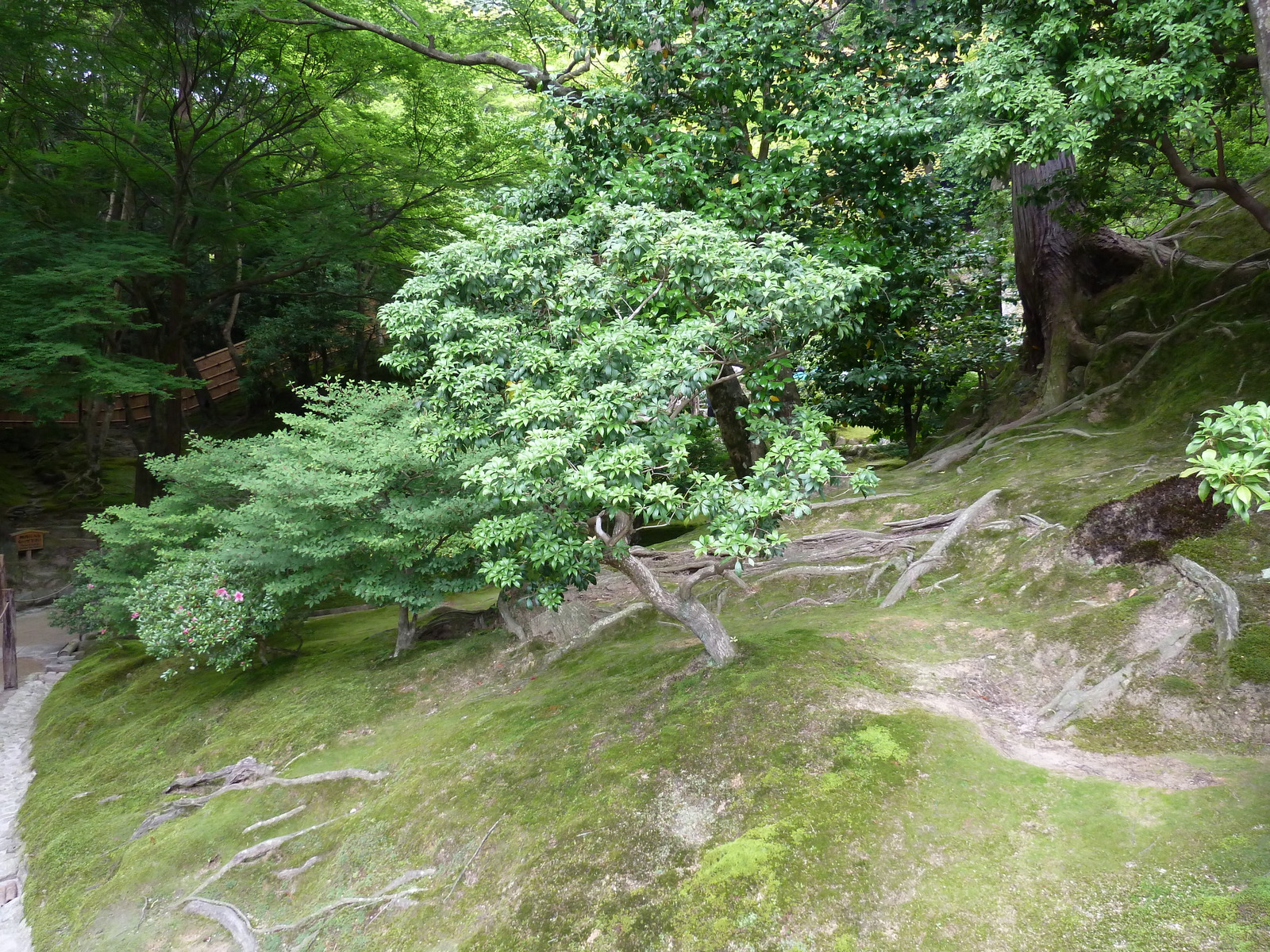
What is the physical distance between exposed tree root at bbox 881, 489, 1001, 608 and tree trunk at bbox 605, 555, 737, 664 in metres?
1.78

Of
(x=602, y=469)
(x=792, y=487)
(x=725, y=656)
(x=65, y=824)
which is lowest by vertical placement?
(x=65, y=824)

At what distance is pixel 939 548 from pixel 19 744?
10976 millimetres

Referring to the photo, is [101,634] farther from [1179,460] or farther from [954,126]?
[1179,460]

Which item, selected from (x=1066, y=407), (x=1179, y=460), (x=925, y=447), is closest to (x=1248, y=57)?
(x=1179, y=460)

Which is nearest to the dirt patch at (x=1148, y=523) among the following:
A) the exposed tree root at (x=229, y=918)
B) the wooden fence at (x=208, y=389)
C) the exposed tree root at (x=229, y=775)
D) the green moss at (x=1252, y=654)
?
the green moss at (x=1252, y=654)

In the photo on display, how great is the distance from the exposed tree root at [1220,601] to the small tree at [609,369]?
232cm

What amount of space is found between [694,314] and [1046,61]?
3312 mm

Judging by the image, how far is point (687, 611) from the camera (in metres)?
6.10

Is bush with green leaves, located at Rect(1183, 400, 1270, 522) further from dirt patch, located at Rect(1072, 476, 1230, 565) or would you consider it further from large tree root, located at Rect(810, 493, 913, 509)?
large tree root, located at Rect(810, 493, 913, 509)

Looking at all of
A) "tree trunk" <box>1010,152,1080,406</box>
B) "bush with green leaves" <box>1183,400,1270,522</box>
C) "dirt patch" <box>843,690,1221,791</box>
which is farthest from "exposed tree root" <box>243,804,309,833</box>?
"tree trunk" <box>1010,152,1080,406</box>

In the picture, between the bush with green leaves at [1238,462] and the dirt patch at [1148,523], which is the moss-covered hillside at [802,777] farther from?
the bush with green leaves at [1238,462]

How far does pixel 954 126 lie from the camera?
6.66m

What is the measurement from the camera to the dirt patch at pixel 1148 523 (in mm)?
5730

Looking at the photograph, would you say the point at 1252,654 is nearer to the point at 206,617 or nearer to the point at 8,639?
the point at 206,617
